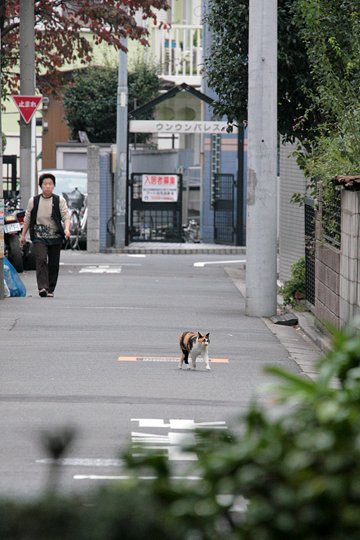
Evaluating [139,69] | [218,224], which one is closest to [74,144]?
[139,69]

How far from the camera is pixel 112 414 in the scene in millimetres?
9406

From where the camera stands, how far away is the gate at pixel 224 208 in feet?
119

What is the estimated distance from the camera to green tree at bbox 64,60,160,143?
161 feet

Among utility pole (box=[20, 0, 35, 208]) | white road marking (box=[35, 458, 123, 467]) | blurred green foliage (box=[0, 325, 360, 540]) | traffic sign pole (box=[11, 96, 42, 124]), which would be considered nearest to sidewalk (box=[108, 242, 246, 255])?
utility pole (box=[20, 0, 35, 208])

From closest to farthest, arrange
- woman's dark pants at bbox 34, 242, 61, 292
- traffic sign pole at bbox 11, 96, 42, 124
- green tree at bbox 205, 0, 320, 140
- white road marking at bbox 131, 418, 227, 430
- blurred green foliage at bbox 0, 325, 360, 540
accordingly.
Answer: blurred green foliage at bbox 0, 325, 360, 540
white road marking at bbox 131, 418, 227, 430
woman's dark pants at bbox 34, 242, 61, 292
green tree at bbox 205, 0, 320, 140
traffic sign pole at bbox 11, 96, 42, 124

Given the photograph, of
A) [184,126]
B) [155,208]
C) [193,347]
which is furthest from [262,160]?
[155,208]

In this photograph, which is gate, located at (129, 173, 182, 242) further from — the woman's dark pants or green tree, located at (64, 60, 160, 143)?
the woman's dark pants

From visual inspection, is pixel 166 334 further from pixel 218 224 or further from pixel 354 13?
pixel 218 224

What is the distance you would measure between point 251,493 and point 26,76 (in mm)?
24552

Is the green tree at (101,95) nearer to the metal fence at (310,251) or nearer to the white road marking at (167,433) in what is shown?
the metal fence at (310,251)

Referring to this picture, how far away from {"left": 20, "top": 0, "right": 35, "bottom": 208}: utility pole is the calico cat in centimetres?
1489

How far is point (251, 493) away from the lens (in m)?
2.94

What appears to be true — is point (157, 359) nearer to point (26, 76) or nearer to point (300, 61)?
point (300, 61)

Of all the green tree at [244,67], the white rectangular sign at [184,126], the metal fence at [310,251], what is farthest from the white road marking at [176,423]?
the white rectangular sign at [184,126]
